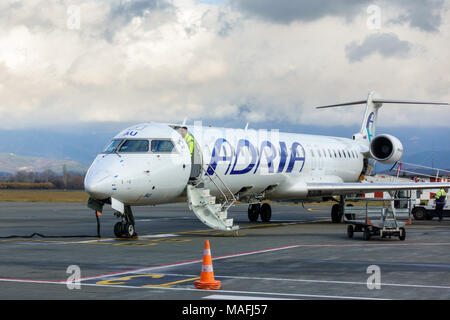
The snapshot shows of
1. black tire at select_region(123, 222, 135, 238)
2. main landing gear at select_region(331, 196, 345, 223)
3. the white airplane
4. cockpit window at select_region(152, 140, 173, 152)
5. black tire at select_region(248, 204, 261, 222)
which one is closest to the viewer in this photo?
the white airplane

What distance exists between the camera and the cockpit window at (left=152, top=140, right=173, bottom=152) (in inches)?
852

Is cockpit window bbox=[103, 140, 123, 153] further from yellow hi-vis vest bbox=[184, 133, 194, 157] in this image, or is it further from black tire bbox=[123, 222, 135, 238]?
yellow hi-vis vest bbox=[184, 133, 194, 157]

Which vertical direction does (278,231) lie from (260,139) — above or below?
below

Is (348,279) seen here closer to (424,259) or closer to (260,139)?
(424,259)

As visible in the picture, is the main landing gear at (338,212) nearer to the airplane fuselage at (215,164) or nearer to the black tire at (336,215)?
the black tire at (336,215)

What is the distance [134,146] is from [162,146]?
1.02 m

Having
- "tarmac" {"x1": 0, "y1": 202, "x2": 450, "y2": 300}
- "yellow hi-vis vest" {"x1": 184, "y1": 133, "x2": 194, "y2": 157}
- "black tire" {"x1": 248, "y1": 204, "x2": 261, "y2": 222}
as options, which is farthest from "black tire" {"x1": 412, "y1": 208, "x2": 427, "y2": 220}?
"yellow hi-vis vest" {"x1": 184, "y1": 133, "x2": 194, "y2": 157}

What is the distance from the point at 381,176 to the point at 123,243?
22.5 m

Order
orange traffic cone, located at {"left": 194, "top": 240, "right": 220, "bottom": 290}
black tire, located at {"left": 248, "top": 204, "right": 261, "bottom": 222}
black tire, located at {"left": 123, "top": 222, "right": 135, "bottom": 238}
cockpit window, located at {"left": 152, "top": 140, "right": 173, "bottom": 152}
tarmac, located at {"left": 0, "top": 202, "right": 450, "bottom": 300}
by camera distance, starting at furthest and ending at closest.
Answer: black tire, located at {"left": 248, "top": 204, "right": 261, "bottom": 222} → cockpit window, located at {"left": 152, "top": 140, "right": 173, "bottom": 152} → black tire, located at {"left": 123, "top": 222, "right": 135, "bottom": 238} → orange traffic cone, located at {"left": 194, "top": 240, "right": 220, "bottom": 290} → tarmac, located at {"left": 0, "top": 202, "right": 450, "bottom": 300}

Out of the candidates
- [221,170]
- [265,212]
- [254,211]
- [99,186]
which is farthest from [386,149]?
[99,186]

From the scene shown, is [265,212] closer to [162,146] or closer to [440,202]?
[440,202]

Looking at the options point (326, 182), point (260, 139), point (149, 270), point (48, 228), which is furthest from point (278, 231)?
point (149, 270)

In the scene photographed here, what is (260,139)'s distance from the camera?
27656 millimetres

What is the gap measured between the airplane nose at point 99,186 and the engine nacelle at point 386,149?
728 inches
